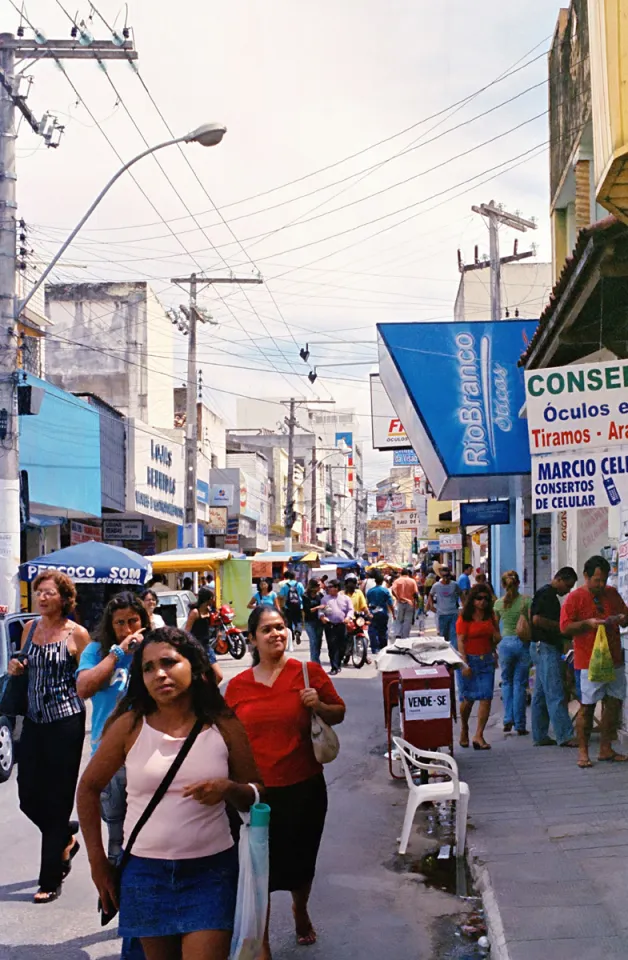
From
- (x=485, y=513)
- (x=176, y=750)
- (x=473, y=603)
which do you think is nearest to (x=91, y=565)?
(x=473, y=603)

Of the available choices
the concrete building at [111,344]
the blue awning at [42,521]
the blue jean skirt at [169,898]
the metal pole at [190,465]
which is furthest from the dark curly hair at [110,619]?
the concrete building at [111,344]

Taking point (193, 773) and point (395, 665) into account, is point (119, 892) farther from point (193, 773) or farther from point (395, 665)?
point (395, 665)

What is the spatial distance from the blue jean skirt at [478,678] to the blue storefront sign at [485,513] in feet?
36.5

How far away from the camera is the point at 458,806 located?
277 inches

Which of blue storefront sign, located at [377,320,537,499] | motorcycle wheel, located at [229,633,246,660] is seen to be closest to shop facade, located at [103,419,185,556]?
motorcycle wheel, located at [229,633,246,660]

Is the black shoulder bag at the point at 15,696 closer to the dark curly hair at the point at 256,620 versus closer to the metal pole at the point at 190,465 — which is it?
the dark curly hair at the point at 256,620

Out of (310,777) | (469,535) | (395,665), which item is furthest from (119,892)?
(469,535)

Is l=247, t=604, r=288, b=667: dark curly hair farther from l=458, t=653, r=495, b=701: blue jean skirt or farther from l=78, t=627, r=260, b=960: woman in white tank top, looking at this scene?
l=458, t=653, r=495, b=701: blue jean skirt

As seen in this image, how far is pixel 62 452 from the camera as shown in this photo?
24.4 metres

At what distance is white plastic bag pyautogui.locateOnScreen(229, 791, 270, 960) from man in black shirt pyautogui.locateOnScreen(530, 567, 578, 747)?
22.7 feet

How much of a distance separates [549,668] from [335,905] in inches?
187

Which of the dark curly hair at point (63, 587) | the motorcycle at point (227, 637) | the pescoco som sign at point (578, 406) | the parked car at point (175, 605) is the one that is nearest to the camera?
the dark curly hair at point (63, 587)

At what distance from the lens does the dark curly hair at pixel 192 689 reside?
13.1ft

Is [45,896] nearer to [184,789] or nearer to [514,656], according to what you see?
[184,789]
